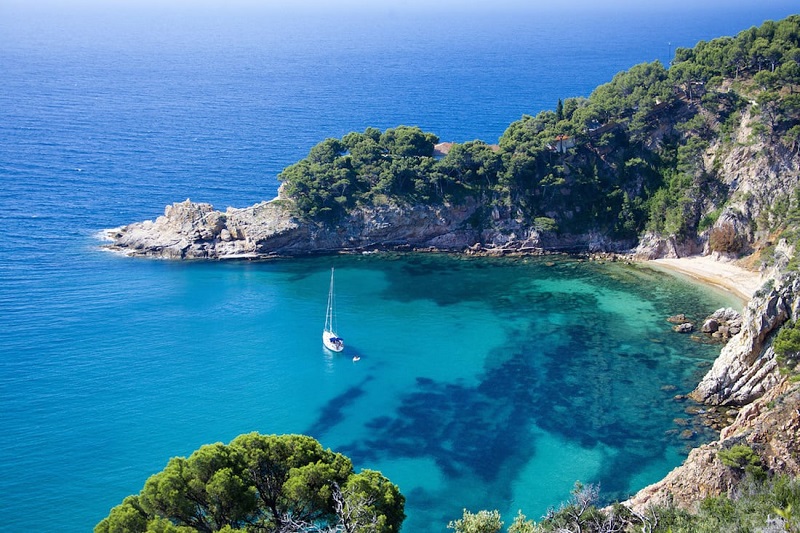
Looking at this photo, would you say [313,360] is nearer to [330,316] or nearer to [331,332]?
[331,332]

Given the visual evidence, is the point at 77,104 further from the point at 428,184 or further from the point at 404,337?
the point at 404,337

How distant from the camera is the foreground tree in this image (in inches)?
1293

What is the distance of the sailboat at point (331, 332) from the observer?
6600 cm

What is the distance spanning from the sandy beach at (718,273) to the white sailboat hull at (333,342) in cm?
3691

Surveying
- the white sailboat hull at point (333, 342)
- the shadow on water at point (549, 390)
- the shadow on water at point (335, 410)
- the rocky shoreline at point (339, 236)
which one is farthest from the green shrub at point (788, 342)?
the white sailboat hull at point (333, 342)

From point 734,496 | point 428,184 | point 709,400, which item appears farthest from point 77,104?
point 734,496

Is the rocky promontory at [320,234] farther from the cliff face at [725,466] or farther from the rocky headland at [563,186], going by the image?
the cliff face at [725,466]

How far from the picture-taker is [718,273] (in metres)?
77.2

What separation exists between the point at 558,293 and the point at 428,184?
20.8m

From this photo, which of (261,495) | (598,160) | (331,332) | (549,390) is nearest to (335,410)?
(331,332)

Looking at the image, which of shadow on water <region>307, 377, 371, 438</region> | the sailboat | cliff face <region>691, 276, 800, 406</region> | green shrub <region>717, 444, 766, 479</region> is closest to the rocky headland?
the sailboat

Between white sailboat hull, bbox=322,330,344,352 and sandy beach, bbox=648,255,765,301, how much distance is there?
36910 mm

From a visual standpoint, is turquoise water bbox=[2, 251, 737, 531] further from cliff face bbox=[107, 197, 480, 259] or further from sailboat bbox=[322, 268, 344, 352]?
cliff face bbox=[107, 197, 480, 259]

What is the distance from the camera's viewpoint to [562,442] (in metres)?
52.6
